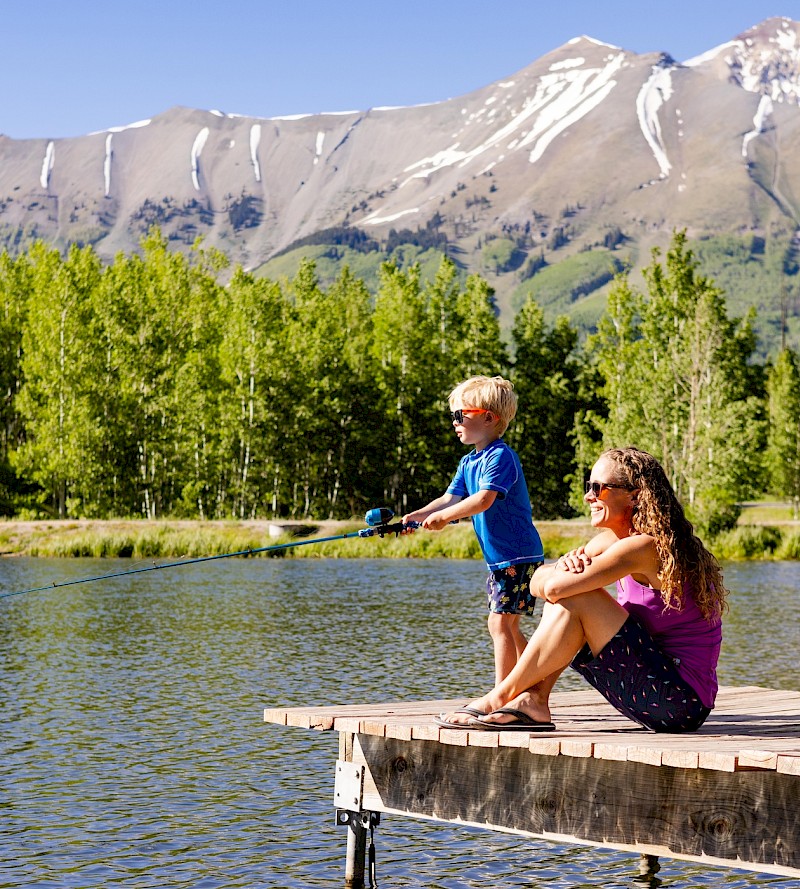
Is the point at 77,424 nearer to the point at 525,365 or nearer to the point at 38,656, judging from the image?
the point at 525,365

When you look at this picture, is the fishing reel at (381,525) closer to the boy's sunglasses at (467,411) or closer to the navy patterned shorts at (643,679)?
the boy's sunglasses at (467,411)

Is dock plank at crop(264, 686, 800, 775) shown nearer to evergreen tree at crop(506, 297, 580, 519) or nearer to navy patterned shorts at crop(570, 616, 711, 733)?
navy patterned shorts at crop(570, 616, 711, 733)

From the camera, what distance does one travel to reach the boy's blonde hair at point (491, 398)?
846 cm

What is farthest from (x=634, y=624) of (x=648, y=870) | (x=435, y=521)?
(x=648, y=870)

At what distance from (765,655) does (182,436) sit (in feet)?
149

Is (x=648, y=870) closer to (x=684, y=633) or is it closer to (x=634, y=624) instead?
(x=684, y=633)

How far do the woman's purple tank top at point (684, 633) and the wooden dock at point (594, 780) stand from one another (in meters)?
0.31

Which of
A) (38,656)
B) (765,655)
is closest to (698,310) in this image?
(765,655)

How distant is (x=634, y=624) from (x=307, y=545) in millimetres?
37894

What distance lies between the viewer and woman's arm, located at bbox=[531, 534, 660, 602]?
7211mm

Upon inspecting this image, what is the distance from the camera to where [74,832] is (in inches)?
383

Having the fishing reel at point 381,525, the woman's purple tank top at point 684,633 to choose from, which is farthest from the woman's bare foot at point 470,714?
the fishing reel at point 381,525

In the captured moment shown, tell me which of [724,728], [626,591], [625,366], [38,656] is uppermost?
[625,366]

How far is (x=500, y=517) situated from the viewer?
842 centimetres
